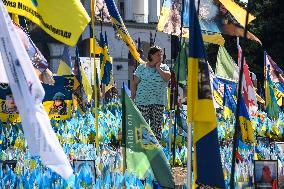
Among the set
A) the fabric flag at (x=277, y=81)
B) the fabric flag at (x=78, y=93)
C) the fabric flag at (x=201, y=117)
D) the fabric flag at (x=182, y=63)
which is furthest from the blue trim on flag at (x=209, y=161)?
the fabric flag at (x=277, y=81)

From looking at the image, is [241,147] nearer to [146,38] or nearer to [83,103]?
[83,103]

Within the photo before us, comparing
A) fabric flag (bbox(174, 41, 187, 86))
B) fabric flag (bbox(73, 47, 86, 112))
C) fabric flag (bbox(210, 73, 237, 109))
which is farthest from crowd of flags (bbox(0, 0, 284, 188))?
fabric flag (bbox(73, 47, 86, 112))

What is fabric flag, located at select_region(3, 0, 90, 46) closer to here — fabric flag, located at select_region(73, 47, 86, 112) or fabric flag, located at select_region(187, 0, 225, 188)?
fabric flag, located at select_region(187, 0, 225, 188)

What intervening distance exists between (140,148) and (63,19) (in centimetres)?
119

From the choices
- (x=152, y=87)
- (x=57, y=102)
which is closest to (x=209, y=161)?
(x=152, y=87)

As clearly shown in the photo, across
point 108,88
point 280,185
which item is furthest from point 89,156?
point 108,88

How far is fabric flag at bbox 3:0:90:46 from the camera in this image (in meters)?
5.10

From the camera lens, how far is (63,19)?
517 cm

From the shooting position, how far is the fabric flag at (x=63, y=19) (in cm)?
510

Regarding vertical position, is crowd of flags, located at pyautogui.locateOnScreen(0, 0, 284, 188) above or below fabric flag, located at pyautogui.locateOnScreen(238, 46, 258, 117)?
below

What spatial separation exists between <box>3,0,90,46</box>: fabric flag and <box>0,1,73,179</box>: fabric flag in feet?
4.11

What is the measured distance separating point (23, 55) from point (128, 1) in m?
37.5

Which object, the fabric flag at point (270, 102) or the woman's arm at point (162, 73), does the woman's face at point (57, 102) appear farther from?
the woman's arm at point (162, 73)

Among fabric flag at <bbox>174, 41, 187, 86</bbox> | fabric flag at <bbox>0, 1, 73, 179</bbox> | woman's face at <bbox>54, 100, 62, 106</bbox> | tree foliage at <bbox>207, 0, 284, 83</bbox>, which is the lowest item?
fabric flag at <bbox>0, 1, 73, 179</bbox>
